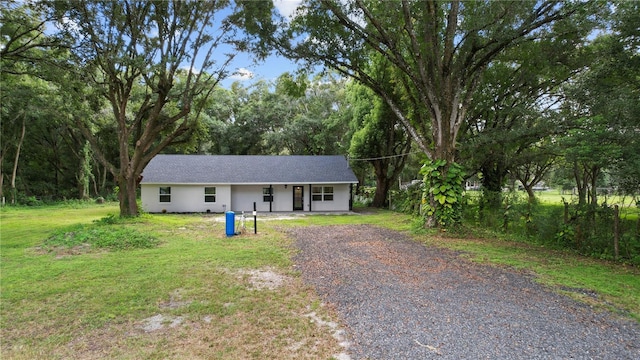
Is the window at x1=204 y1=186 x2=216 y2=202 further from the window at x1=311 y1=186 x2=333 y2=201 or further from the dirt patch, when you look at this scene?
the dirt patch

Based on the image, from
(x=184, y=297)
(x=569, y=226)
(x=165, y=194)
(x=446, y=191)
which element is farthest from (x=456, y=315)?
(x=165, y=194)

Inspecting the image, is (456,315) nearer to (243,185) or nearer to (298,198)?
(298,198)

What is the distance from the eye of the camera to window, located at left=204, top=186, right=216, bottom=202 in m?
19.6

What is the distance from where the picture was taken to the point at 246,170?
2067cm

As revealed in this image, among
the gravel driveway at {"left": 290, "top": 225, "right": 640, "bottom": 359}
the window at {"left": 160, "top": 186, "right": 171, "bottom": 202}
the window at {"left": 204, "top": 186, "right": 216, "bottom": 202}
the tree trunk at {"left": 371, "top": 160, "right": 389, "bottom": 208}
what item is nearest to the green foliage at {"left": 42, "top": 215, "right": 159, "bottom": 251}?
the gravel driveway at {"left": 290, "top": 225, "right": 640, "bottom": 359}

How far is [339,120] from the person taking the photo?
25266 millimetres

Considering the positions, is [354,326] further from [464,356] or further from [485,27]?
[485,27]

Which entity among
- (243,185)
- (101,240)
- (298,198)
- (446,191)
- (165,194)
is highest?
(243,185)

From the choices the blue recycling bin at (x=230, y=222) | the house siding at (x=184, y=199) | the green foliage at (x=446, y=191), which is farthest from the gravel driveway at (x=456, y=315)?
the house siding at (x=184, y=199)

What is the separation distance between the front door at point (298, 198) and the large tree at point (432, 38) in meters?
9.20

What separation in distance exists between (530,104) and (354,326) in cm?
1288

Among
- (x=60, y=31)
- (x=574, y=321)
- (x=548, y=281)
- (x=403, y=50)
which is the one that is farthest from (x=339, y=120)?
(x=574, y=321)

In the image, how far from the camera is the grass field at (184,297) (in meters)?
3.58

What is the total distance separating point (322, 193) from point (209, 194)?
22.0ft
